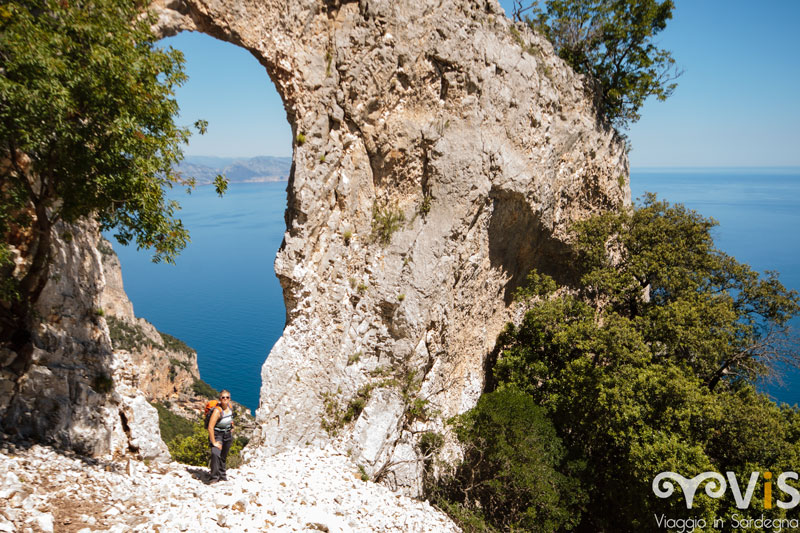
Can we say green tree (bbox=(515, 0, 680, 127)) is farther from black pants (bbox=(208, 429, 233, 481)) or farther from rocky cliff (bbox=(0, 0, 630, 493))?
black pants (bbox=(208, 429, 233, 481))

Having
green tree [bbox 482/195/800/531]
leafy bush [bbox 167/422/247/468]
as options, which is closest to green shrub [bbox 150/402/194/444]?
leafy bush [bbox 167/422/247/468]

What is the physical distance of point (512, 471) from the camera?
13.3 metres

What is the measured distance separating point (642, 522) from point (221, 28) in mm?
17039

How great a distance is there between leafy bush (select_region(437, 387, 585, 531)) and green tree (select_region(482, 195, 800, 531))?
1.14 m

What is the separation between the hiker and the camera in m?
8.91

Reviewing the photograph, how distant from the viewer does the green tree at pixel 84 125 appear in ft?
20.4

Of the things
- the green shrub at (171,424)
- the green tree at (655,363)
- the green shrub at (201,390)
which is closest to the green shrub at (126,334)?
the green shrub at (171,424)

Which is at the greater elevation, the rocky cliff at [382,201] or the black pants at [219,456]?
the rocky cliff at [382,201]

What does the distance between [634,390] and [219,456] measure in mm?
11330

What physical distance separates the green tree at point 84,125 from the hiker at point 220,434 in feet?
10.0

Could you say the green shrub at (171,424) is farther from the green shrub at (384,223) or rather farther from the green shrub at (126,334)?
the green shrub at (384,223)

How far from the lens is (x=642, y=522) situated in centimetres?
1295

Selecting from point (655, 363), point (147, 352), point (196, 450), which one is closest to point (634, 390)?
point (655, 363)

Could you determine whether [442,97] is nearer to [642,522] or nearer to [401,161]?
[401,161]
